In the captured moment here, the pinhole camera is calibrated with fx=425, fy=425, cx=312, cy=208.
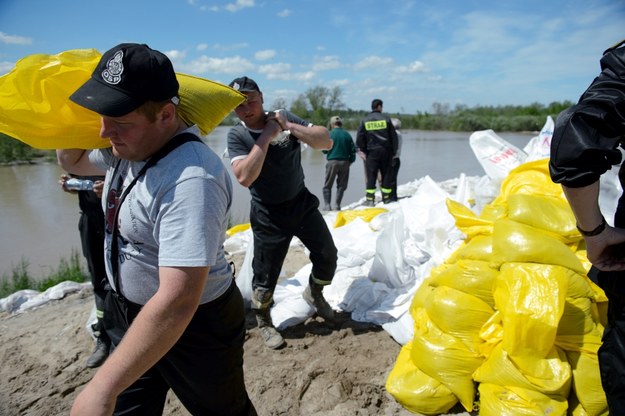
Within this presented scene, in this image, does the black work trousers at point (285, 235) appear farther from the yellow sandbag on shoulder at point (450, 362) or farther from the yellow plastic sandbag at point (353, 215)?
the yellow plastic sandbag at point (353, 215)

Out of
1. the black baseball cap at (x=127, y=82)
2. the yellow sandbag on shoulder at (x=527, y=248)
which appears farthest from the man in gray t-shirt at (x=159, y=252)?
the yellow sandbag on shoulder at (x=527, y=248)

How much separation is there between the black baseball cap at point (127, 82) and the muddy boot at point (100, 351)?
2.19 meters

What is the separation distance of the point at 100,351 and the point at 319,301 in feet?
5.07

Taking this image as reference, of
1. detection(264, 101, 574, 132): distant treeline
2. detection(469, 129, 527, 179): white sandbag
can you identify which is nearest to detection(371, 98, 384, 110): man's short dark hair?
detection(469, 129, 527, 179): white sandbag

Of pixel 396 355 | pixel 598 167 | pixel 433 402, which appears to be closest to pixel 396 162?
pixel 396 355

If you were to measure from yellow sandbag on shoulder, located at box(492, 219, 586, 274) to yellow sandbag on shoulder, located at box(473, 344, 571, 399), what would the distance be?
16.6 inches

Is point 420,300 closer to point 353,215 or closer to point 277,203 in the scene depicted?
point 277,203

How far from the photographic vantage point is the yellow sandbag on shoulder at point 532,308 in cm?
189

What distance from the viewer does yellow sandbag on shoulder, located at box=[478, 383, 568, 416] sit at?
1.87 meters

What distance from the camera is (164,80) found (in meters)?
1.17

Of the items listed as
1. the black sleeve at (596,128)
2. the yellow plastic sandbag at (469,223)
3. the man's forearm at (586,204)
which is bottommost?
the yellow plastic sandbag at (469,223)

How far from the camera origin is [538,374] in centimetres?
192

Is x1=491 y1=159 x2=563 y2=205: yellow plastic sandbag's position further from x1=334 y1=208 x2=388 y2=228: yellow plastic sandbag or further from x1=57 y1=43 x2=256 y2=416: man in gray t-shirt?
x1=334 y1=208 x2=388 y2=228: yellow plastic sandbag

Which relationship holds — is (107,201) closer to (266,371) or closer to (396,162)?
(266,371)
